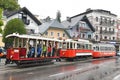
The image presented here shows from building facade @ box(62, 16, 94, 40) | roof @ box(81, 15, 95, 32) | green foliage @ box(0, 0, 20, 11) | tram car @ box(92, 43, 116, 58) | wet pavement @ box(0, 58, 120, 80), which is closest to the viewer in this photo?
wet pavement @ box(0, 58, 120, 80)

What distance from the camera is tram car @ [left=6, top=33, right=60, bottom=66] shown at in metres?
25.9

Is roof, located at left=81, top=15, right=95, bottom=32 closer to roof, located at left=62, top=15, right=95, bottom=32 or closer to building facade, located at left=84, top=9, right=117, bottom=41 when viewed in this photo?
roof, located at left=62, top=15, right=95, bottom=32

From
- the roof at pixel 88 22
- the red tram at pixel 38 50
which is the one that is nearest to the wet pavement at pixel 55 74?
the red tram at pixel 38 50

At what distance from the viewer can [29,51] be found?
27.4m

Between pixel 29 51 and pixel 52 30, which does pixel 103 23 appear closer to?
pixel 52 30

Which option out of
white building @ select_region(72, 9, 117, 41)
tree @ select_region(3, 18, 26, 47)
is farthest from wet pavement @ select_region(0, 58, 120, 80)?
white building @ select_region(72, 9, 117, 41)

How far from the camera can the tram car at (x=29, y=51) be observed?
25880 millimetres

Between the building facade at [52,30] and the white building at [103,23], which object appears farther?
the white building at [103,23]

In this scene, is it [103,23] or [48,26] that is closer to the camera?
[48,26]

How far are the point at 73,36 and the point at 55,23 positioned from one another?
8.22 m

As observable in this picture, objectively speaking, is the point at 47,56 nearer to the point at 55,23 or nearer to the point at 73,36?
the point at 55,23

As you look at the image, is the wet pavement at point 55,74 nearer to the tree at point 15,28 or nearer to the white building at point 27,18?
the tree at point 15,28

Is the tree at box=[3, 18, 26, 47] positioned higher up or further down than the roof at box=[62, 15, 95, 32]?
further down

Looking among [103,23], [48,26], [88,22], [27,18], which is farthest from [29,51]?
[103,23]
